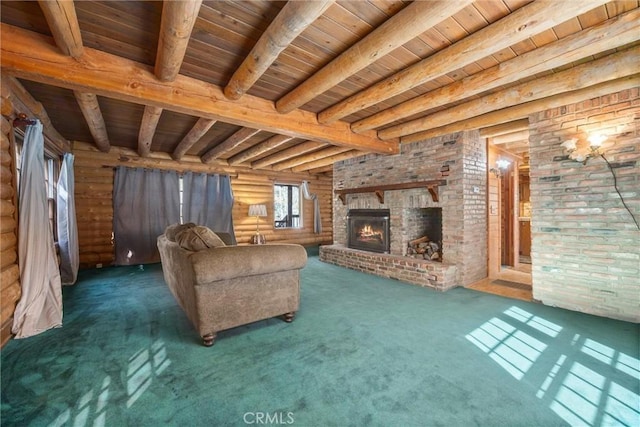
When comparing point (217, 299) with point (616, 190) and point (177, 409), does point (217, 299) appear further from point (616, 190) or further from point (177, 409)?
point (616, 190)

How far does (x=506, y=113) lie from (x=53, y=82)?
4.65 m

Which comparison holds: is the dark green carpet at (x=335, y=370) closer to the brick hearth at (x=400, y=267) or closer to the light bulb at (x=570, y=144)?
the brick hearth at (x=400, y=267)

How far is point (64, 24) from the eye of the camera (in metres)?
1.65

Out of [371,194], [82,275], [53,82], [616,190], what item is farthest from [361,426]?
[82,275]

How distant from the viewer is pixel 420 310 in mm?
3008

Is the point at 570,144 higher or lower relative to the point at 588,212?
higher

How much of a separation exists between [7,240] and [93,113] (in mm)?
1668

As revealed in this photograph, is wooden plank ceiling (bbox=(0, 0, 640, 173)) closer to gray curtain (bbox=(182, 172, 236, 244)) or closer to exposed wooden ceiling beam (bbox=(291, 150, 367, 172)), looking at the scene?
exposed wooden ceiling beam (bbox=(291, 150, 367, 172))

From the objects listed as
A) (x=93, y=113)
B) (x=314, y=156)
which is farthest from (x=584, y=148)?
(x=93, y=113)

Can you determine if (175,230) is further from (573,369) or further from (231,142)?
(573,369)

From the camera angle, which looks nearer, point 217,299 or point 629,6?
point 629,6

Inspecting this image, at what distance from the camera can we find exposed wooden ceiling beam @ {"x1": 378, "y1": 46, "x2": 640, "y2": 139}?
7.06ft

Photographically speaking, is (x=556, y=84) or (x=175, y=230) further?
(x=175, y=230)

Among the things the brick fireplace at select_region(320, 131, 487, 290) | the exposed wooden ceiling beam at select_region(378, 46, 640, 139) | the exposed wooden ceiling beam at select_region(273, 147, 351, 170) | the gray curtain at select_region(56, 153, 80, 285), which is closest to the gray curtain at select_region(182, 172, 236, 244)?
the exposed wooden ceiling beam at select_region(273, 147, 351, 170)
